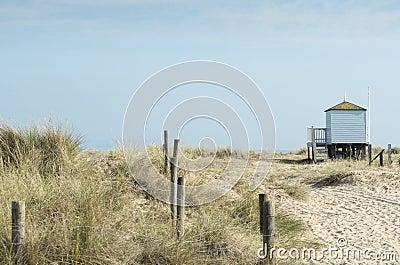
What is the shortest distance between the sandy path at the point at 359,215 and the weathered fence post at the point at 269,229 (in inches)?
70.5

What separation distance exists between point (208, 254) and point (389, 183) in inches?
443

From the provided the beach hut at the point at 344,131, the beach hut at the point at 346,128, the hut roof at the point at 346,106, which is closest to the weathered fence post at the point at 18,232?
the beach hut at the point at 344,131

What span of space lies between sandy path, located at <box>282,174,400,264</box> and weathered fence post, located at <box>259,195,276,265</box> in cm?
179

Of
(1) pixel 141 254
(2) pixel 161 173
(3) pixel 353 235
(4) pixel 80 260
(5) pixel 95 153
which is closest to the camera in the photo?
(4) pixel 80 260

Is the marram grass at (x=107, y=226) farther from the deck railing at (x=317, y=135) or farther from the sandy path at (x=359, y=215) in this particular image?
the deck railing at (x=317, y=135)

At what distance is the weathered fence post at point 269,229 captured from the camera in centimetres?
711

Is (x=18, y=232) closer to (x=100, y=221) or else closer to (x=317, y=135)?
(x=100, y=221)

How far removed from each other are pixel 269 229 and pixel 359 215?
6.26 meters

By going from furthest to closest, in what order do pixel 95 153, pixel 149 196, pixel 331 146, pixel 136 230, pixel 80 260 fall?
pixel 331 146 < pixel 95 153 < pixel 149 196 < pixel 136 230 < pixel 80 260

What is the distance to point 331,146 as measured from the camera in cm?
3131

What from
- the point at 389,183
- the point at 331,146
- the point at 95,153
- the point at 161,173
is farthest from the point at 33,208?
the point at 331,146

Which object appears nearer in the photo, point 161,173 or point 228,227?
point 228,227

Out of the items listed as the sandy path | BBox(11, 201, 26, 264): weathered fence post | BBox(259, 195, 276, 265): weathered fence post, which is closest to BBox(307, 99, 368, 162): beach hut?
the sandy path

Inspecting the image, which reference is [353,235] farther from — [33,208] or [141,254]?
[33,208]
